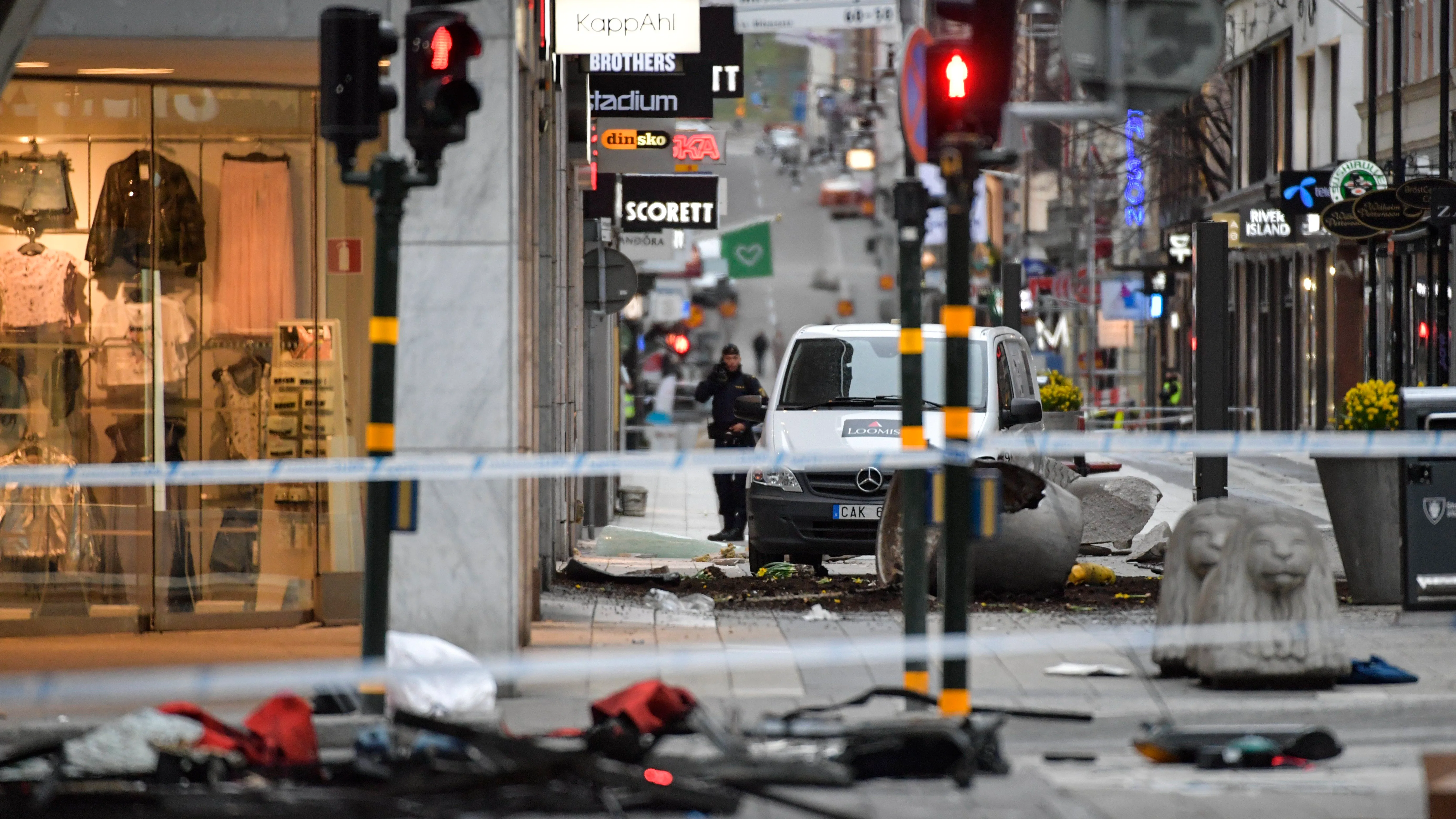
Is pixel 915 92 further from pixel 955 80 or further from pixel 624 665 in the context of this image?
pixel 624 665

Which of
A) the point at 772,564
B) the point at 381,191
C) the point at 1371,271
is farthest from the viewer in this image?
the point at 1371,271

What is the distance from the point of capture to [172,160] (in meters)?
11.7

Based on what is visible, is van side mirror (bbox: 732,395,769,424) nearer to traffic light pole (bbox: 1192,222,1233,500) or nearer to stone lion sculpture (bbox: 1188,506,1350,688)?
traffic light pole (bbox: 1192,222,1233,500)

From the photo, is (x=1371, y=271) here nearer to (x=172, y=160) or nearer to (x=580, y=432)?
(x=580, y=432)

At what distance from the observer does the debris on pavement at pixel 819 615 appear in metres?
12.3

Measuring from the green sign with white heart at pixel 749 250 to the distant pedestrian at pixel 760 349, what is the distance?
25430 millimetres

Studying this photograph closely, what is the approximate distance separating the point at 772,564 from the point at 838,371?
1.55m

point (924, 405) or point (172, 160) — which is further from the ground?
point (172, 160)

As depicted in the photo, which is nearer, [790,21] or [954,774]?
[954,774]

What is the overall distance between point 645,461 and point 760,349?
53819mm

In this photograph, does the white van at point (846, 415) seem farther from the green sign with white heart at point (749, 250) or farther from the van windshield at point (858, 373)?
the green sign with white heart at point (749, 250)

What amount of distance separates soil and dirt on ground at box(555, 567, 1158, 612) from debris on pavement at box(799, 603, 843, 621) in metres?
0.14

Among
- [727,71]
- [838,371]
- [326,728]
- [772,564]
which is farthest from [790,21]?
[326,728]

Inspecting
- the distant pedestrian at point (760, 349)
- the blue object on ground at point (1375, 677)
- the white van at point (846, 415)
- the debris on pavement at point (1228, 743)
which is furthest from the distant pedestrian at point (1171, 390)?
the debris on pavement at point (1228, 743)
